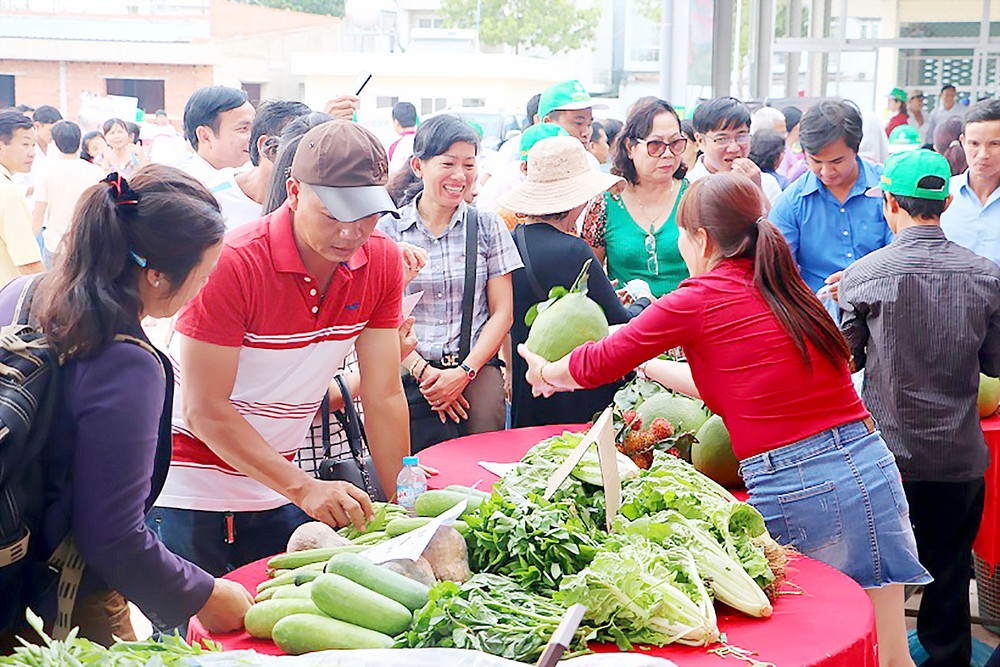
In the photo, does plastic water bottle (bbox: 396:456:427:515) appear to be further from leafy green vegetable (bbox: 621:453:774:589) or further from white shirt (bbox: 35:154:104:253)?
white shirt (bbox: 35:154:104:253)

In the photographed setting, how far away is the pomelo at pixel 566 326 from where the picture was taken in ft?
9.86

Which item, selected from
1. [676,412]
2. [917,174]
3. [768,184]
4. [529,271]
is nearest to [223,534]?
[676,412]

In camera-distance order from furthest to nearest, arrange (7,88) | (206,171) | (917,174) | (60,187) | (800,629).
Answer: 1. (7,88)
2. (60,187)
3. (206,171)
4. (917,174)
5. (800,629)

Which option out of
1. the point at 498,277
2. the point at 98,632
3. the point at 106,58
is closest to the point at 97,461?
the point at 98,632

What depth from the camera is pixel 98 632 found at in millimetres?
1854

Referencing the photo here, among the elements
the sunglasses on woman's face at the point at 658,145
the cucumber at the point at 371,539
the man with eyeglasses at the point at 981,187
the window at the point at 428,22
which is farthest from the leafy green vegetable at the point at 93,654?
the window at the point at 428,22

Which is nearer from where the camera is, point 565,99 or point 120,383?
point 120,383

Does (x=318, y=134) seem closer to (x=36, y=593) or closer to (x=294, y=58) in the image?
(x=36, y=593)

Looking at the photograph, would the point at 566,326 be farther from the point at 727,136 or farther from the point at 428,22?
the point at 428,22

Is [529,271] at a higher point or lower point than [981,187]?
lower

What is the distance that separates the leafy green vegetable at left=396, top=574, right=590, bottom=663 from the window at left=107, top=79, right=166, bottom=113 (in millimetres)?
19635

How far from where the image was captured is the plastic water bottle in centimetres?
242

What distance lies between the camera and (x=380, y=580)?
5.91 ft

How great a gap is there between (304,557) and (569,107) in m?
3.45
